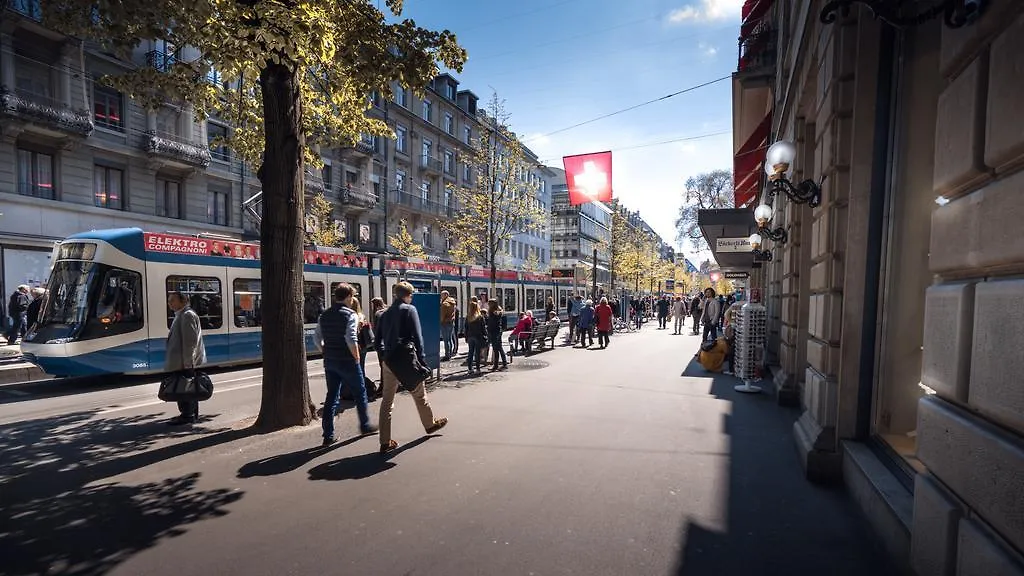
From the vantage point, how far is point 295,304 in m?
6.07

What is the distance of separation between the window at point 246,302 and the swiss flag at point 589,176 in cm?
806

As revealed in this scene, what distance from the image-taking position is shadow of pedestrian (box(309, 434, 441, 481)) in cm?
448

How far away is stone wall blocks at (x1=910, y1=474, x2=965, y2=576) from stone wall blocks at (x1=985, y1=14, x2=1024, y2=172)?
60.8 inches

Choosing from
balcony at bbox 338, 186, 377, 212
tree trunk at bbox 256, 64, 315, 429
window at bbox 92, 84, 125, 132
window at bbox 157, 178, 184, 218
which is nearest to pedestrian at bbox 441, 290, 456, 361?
tree trunk at bbox 256, 64, 315, 429

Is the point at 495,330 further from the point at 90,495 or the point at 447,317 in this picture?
the point at 90,495

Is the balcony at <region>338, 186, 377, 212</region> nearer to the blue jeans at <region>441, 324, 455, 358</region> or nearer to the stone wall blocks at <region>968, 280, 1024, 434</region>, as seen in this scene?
the blue jeans at <region>441, 324, 455, 358</region>

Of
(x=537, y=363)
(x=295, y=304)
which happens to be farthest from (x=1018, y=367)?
(x=537, y=363)

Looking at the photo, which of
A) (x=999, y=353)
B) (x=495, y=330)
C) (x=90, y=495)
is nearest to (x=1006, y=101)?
(x=999, y=353)

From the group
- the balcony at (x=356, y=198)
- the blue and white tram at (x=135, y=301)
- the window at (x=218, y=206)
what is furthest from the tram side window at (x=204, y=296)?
the balcony at (x=356, y=198)

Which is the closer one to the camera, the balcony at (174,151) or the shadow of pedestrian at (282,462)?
the shadow of pedestrian at (282,462)

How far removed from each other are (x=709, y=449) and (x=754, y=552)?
2.22 metres

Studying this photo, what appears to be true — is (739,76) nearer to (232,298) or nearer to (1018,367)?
(1018,367)

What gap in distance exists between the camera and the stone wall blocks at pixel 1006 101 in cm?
191

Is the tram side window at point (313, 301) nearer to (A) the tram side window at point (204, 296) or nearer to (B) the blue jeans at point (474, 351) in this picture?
(A) the tram side window at point (204, 296)
